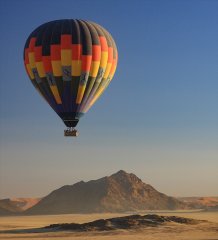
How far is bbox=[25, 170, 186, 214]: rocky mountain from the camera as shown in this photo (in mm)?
162500

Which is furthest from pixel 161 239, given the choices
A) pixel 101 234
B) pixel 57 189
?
pixel 57 189

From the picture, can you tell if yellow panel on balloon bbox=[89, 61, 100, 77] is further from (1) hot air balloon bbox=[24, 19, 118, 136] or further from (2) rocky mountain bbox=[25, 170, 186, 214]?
(2) rocky mountain bbox=[25, 170, 186, 214]

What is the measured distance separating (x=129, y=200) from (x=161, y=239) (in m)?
110

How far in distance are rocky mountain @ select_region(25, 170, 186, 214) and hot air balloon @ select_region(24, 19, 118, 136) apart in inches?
3992

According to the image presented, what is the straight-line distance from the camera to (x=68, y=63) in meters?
57.9

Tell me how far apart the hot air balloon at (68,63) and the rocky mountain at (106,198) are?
101387 millimetres

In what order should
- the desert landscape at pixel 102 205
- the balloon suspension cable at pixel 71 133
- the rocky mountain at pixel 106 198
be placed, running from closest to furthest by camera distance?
the balloon suspension cable at pixel 71 133 < the desert landscape at pixel 102 205 < the rocky mountain at pixel 106 198

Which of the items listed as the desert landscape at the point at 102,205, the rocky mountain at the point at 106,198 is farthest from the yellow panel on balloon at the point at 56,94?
the rocky mountain at the point at 106,198

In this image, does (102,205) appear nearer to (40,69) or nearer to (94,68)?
(94,68)

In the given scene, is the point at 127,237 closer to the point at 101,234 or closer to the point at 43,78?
the point at 101,234

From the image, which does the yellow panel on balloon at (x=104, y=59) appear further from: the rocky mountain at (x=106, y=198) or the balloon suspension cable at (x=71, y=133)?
the rocky mountain at (x=106, y=198)

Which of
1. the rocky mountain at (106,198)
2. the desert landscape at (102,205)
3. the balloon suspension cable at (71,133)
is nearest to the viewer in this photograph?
the balloon suspension cable at (71,133)

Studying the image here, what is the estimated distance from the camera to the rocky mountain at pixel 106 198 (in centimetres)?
16250

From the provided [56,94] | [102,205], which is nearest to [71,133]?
[56,94]
